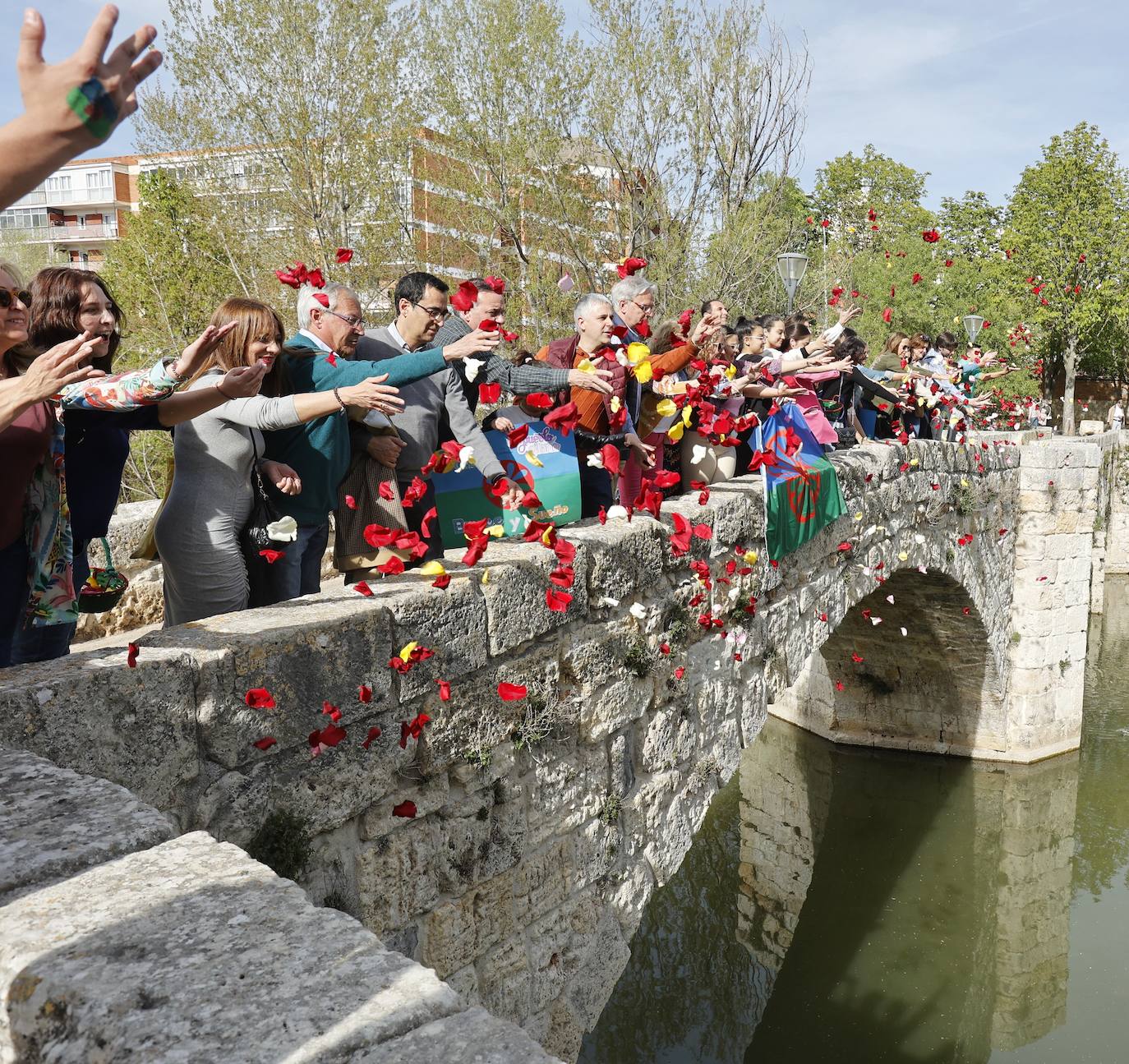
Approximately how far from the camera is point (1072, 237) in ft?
90.6

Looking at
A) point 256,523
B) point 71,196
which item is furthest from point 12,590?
point 71,196

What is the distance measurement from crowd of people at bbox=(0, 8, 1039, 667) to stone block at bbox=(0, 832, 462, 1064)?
2.90 ft

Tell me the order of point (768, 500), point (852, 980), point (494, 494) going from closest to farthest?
point (494, 494)
point (768, 500)
point (852, 980)

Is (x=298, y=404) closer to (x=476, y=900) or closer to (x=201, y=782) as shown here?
(x=201, y=782)

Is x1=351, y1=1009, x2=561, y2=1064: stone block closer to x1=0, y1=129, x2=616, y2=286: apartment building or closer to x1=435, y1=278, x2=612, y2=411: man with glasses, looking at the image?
x1=435, y1=278, x2=612, y2=411: man with glasses

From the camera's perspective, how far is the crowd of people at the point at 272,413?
201cm

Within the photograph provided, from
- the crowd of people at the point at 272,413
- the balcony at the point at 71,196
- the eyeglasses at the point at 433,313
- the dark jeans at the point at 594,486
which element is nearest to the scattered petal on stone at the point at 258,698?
the crowd of people at the point at 272,413

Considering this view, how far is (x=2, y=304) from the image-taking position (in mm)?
2252

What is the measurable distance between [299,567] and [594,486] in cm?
143

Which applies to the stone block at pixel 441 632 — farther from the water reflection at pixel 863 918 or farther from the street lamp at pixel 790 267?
the street lamp at pixel 790 267

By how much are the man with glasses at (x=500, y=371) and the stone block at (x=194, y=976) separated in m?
2.34

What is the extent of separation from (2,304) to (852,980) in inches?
357

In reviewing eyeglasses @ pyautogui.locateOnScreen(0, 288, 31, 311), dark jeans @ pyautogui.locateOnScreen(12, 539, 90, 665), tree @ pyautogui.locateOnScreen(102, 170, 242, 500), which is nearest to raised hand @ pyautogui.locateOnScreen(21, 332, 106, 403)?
eyeglasses @ pyautogui.locateOnScreen(0, 288, 31, 311)

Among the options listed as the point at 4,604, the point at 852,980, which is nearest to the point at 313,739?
the point at 4,604
